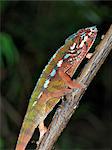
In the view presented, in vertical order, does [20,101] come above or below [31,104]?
below

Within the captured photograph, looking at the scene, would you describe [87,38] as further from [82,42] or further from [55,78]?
[55,78]

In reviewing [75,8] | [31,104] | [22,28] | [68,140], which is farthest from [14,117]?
[31,104]

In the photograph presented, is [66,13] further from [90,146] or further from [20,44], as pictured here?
[90,146]

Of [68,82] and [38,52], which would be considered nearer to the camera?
[68,82]

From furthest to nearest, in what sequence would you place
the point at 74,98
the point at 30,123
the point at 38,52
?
the point at 38,52, the point at 30,123, the point at 74,98

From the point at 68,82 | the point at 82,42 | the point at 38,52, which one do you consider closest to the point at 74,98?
the point at 68,82

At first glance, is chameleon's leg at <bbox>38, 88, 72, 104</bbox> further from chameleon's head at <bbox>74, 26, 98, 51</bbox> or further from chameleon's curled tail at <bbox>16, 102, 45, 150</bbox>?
chameleon's head at <bbox>74, 26, 98, 51</bbox>

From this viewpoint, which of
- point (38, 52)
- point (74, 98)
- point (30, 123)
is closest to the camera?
point (74, 98)
